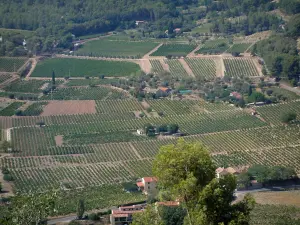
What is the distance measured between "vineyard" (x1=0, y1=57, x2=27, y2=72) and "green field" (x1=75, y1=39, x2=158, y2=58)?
19.8 ft

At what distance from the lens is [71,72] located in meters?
73.8

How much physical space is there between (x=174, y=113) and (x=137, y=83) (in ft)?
31.2

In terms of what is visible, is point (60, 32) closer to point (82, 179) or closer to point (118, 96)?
point (118, 96)

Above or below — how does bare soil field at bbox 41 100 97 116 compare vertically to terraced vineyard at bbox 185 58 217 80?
above

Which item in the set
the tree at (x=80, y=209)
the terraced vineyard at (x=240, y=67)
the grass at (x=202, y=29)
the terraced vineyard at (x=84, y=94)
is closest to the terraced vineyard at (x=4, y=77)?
the terraced vineyard at (x=84, y=94)

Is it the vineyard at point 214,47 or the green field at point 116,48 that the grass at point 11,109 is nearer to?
the green field at point 116,48

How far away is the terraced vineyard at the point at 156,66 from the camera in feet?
240

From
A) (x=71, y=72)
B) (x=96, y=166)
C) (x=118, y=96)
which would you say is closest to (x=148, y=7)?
(x=71, y=72)

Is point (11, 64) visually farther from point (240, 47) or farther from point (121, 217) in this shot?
point (121, 217)

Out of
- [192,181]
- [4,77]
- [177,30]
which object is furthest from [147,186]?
[177,30]

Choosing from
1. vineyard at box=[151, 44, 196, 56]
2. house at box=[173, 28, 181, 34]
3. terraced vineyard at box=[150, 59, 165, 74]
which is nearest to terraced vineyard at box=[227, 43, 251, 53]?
vineyard at box=[151, 44, 196, 56]

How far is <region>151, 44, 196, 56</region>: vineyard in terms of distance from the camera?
77812 millimetres

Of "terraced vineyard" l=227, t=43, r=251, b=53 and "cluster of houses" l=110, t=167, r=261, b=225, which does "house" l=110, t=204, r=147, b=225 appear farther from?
"terraced vineyard" l=227, t=43, r=251, b=53

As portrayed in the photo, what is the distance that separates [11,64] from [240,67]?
65.6 ft
